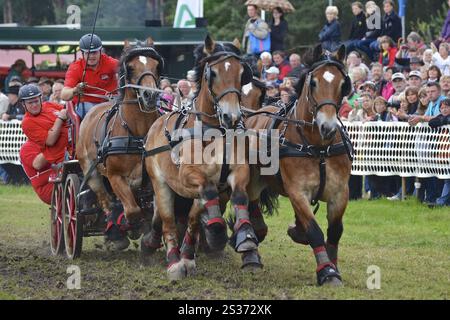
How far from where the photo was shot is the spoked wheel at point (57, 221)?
11.5m

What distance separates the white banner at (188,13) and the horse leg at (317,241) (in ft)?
43.9

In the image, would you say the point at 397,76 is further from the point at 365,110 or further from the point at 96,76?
the point at 96,76

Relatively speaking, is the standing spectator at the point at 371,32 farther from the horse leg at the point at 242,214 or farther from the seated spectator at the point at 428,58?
the horse leg at the point at 242,214

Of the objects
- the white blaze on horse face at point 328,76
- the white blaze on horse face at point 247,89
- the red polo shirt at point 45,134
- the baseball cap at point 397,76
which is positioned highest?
the baseball cap at point 397,76

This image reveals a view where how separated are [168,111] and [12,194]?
7633 mm

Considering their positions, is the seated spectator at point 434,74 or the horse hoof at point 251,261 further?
the seated spectator at point 434,74

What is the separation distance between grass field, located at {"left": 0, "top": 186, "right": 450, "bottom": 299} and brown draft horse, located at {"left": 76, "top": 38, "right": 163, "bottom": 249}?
2.35 ft

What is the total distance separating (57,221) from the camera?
11.7 meters

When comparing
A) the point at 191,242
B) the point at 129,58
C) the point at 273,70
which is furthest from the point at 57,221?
the point at 273,70

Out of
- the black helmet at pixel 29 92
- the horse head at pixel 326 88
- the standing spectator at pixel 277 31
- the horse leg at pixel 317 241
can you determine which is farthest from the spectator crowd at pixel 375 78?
the horse leg at pixel 317 241

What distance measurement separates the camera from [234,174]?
8.97m

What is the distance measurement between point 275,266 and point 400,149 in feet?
15.7

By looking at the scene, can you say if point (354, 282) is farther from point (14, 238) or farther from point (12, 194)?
point (12, 194)
